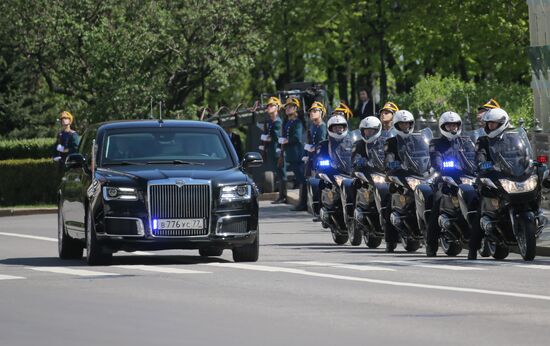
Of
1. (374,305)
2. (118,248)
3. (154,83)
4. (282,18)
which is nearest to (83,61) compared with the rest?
(154,83)

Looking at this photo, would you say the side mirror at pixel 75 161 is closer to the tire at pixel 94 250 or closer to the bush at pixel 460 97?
the tire at pixel 94 250

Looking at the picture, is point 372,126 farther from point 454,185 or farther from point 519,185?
point 519,185

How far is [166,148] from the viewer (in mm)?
21688

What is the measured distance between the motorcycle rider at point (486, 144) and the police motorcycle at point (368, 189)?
279 cm

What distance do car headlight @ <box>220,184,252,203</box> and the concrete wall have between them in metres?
16.1

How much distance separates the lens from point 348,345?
12.1 metres

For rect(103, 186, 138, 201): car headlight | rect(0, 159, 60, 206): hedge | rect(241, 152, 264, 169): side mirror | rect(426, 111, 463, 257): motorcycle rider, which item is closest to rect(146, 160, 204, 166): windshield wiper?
rect(241, 152, 264, 169): side mirror

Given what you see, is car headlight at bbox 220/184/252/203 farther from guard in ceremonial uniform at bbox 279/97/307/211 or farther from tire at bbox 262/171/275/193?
tire at bbox 262/171/275/193

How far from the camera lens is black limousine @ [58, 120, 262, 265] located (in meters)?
20.4

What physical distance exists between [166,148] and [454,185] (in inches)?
138

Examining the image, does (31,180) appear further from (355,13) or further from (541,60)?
(355,13)

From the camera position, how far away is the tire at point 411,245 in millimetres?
24031

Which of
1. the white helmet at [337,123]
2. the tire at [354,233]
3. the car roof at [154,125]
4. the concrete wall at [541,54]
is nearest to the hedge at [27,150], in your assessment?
the concrete wall at [541,54]

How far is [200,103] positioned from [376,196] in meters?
41.4
